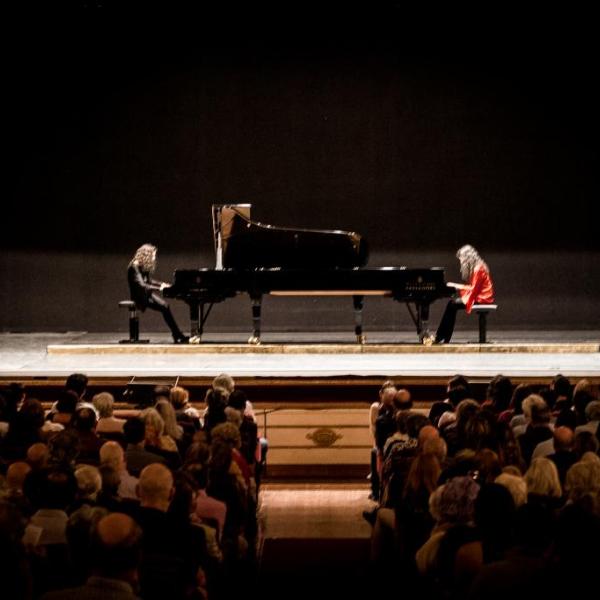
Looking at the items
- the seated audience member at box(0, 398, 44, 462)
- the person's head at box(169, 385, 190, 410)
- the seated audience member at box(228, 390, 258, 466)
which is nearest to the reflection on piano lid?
the person's head at box(169, 385, 190, 410)

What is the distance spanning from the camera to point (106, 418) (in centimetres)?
590

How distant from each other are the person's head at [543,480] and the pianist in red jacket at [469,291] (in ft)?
21.8

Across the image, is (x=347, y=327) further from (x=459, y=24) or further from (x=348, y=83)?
(x=459, y=24)

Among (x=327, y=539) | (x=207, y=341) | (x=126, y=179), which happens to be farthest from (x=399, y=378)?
(x=126, y=179)

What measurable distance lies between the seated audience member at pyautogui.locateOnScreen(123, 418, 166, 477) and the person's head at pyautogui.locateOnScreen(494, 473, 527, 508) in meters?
1.73

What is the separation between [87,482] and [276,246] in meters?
6.89

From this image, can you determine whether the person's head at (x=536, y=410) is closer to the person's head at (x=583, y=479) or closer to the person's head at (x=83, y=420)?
the person's head at (x=583, y=479)

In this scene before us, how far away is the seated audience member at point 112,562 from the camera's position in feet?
8.87

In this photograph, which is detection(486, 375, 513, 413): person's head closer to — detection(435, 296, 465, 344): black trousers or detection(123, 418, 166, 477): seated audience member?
detection(123, 418, 166, 477): seated audience member

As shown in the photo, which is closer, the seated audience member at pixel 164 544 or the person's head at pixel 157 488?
the seated audience member at pixel 164 544

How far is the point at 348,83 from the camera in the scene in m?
13.3

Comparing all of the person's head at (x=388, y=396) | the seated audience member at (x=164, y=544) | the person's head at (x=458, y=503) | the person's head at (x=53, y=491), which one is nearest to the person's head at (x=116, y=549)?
the seated audience member at (x=164, y=544)

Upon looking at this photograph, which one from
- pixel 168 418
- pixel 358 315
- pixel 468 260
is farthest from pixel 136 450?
pixel 468 260

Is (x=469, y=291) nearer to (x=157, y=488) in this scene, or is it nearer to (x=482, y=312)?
(x=482, y=312)
